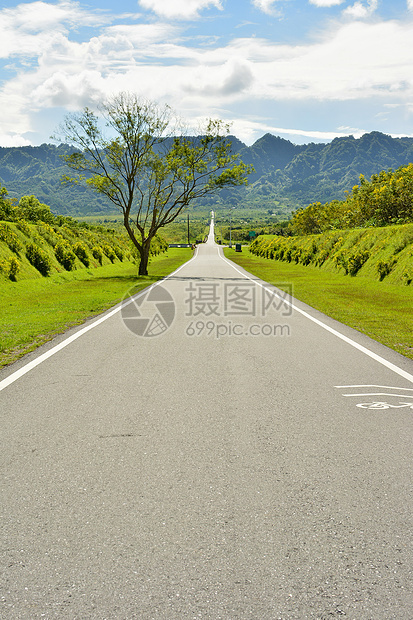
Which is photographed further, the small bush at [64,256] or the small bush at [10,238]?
the small bush at [64,256]

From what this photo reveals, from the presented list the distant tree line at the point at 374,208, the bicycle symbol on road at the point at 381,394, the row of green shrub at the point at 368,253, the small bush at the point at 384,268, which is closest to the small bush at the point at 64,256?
the row of green shrub at the point at 368,253

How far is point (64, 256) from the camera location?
3066 centimetres

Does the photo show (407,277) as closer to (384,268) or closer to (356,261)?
(384,268)

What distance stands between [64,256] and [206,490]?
28602mm

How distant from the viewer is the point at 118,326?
1136 centimetres

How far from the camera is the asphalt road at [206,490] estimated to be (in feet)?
8.52

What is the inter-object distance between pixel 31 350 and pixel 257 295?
11.1m

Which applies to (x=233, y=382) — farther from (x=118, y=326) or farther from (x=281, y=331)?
(x=118, y=326)

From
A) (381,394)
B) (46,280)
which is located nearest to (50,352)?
(381,394)

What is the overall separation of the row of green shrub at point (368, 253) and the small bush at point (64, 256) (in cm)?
1625

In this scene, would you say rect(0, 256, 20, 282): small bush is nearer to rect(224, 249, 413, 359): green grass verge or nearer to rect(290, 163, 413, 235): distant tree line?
rect(224, 249, 413, 359): green grass verge

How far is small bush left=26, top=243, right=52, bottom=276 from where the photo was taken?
2573cm

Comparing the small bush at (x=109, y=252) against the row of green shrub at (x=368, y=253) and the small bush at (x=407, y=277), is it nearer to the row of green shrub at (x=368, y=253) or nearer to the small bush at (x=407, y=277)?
the row of green shrub at (x=368, y=253)

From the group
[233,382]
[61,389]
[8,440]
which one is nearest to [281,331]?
[233,382]
